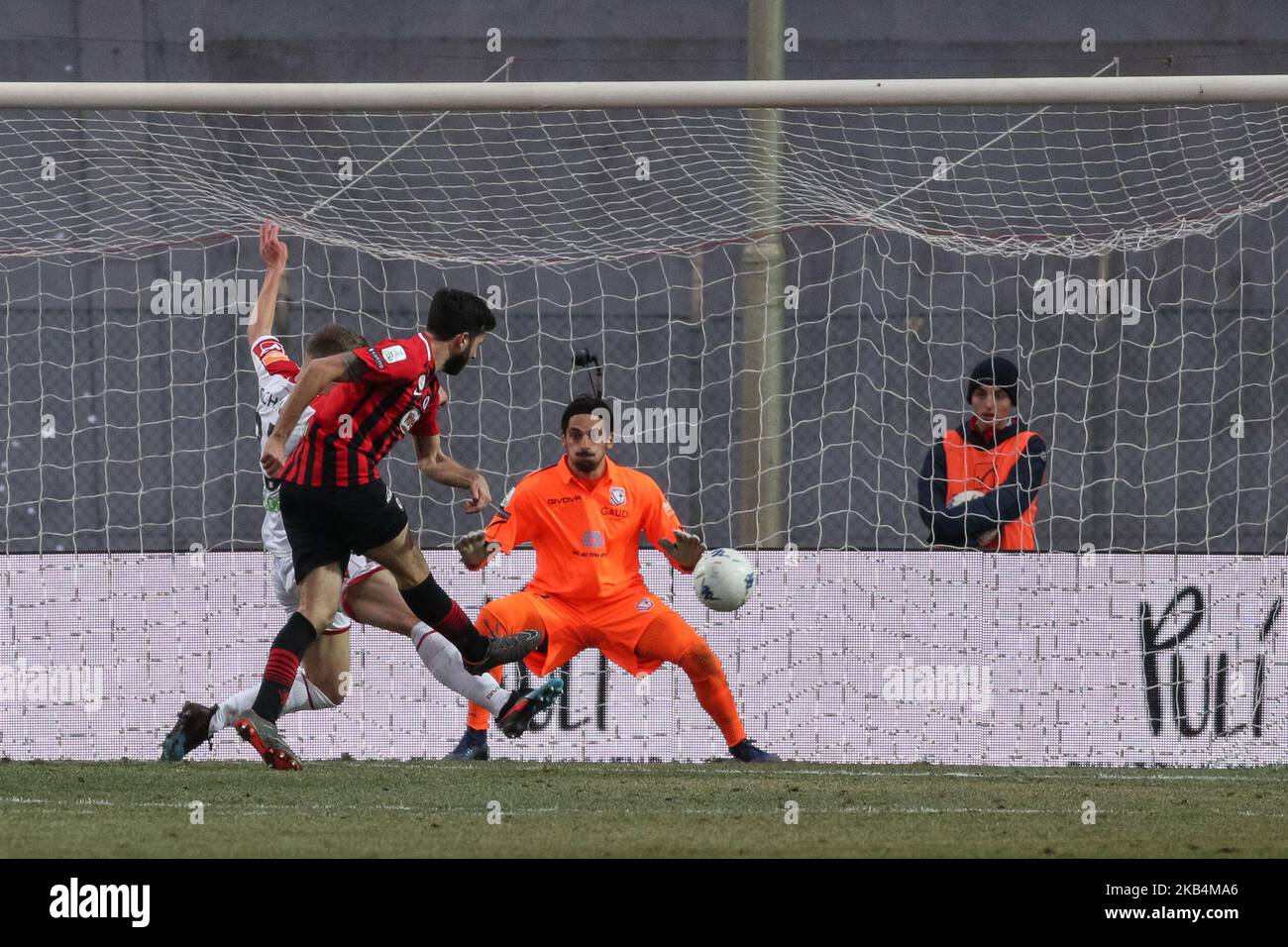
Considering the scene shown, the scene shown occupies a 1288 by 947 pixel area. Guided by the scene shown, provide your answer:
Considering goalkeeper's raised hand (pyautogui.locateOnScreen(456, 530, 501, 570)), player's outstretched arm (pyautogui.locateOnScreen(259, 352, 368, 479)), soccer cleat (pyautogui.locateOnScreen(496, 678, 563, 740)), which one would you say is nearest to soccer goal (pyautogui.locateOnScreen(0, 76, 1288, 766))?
goalkeeper's raised hand (pyautogui.locateOnScreen(456, 530, 501, 570))

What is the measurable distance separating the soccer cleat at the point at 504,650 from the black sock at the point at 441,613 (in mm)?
72

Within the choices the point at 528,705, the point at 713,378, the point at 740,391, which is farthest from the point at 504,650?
the point at 713,378

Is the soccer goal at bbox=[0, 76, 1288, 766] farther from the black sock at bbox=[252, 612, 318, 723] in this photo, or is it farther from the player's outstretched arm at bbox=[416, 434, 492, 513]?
the black sock at bbox=[252, 612, 318, 723]

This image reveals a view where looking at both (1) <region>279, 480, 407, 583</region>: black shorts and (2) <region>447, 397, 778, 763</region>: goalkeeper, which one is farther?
(2) <region>447, 397, 778, 763</region>: goalkeeper

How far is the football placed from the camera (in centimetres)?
735

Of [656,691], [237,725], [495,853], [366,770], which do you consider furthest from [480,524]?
[495,853]

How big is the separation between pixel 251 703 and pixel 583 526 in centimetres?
166

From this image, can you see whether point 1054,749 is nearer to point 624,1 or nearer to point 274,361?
point 274,361

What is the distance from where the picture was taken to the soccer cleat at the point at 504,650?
23.0 ft

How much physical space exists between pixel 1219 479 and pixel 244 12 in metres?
7.57

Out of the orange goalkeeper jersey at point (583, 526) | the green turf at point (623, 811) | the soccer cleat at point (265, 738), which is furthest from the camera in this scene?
the orange goalkeeper jersey at point (583, 526)

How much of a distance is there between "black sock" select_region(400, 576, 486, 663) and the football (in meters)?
0.99

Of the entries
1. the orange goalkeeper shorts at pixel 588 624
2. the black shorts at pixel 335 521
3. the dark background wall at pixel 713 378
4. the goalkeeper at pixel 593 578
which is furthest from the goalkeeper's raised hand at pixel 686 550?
the dark background wall at pixel 713 378

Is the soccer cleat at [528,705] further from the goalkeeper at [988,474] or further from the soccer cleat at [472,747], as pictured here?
the goalkeeper at [988,474]
